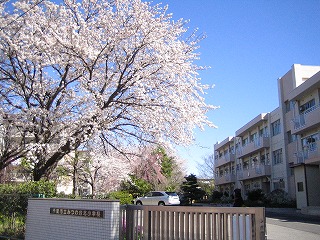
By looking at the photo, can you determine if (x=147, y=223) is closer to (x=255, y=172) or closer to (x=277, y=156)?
(x=277, y=156)

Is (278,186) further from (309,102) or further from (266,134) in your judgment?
(309,102)

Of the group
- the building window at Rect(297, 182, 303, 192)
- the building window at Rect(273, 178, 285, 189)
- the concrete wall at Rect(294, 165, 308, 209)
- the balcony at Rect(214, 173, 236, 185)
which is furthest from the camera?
the balcony at Rect(214, 173, 236, 185)

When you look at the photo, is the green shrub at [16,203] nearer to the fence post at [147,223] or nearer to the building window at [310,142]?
the fence post at [147,223]

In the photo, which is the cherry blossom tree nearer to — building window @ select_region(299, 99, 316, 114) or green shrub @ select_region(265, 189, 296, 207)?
building window @ select_region(299, 99, 316, 114)

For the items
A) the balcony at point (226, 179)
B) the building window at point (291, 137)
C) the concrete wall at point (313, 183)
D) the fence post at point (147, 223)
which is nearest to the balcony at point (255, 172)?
the balcony at point (226, 179)

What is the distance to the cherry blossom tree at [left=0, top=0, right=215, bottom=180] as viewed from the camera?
34.5 ft

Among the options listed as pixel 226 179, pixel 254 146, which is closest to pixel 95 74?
pixel 254 146

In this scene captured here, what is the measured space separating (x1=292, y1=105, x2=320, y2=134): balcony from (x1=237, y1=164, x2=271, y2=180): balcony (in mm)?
8114

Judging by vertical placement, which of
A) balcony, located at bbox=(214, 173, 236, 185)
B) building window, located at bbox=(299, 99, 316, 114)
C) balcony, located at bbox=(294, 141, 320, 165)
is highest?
building window, located at bbox=(299, 99, 316, 114)

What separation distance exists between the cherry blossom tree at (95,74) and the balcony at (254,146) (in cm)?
2548

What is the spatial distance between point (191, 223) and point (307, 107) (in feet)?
79.2

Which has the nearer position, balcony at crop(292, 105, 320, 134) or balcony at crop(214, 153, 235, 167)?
balcony at crop(292, 105, 320, 134)

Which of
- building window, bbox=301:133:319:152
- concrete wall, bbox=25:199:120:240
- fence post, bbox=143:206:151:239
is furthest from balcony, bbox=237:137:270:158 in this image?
fence post, bbox=143:206:151:239

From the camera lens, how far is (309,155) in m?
24.5
